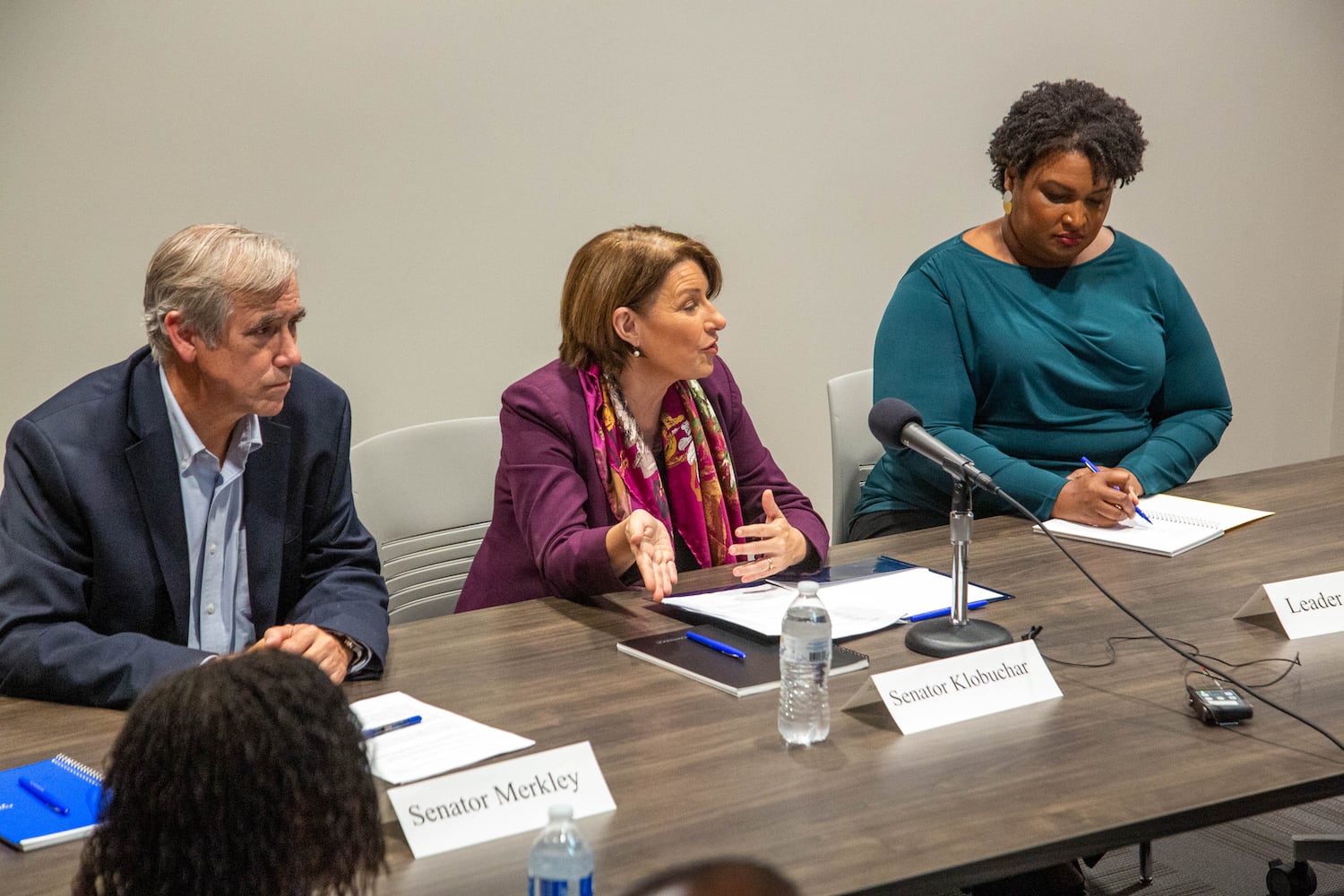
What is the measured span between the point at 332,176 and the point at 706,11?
1.23m

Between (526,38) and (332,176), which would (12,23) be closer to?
(332,176)

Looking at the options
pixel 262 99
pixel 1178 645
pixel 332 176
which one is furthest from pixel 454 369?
pixel 1178 645

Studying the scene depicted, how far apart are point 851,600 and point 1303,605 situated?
0.69 metres

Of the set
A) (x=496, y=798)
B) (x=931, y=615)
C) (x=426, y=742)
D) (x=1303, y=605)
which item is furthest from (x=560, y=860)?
(x=1303, y=605)

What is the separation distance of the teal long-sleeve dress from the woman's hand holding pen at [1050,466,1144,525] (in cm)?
19

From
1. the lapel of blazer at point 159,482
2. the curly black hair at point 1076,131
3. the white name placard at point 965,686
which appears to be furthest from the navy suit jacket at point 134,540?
the curly black hair at point 1076,131

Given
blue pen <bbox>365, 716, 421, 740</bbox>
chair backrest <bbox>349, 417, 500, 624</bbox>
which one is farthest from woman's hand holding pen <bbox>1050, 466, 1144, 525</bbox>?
blue pen <bbox>365, 716, 421, 740</bbox>

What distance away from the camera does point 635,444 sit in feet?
8.24

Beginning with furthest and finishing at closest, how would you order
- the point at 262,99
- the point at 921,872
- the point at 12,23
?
the point at 262,99
the point at 12,23
the point at 921,872

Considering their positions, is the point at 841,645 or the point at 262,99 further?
the point at 262,99

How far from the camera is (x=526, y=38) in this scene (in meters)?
3.61

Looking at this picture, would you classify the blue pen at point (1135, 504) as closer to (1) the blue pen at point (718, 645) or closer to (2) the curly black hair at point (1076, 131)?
A: (2) the curly black hair at point (1076, 131)

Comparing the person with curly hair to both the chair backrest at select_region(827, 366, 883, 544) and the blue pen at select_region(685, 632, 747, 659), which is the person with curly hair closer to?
the chair backrest at select_region(827, 366, 883, 544)

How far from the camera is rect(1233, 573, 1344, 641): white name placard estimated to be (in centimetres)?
195
